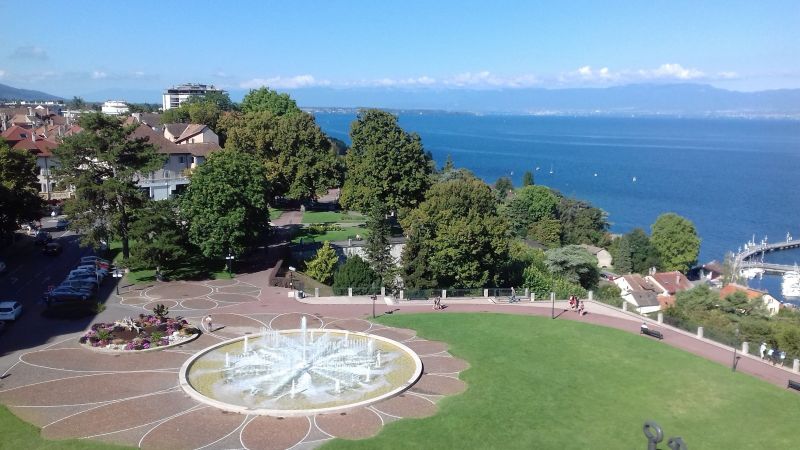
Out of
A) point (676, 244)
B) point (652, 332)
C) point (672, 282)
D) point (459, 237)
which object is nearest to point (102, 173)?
point (459, 237)

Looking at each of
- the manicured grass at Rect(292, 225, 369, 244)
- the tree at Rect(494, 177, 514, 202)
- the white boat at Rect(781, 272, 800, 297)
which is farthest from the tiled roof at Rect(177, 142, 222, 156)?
the white boat at Rect(781, 272, 800, 297)

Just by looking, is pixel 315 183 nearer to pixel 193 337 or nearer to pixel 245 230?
pixel 245 230

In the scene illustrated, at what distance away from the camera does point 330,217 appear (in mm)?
68938

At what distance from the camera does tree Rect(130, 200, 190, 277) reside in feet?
148

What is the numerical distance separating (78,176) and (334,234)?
76.3ft

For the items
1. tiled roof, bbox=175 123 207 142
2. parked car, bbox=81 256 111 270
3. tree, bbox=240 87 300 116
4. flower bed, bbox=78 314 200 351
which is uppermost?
tree, bbox=240 87 300 116

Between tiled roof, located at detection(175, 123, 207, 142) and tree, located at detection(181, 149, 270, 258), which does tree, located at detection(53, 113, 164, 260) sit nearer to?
tree, located at detection(181, 149, 270, 258)

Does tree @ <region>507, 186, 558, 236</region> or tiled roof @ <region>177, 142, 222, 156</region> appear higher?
tiled roof @ <region>177, 142, 222, 156</region>

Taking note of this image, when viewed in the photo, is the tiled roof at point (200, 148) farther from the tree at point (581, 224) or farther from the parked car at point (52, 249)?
the tree at point (581, 224)

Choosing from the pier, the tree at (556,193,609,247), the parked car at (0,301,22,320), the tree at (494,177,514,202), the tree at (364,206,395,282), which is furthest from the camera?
the tree at (494,177,514,202)

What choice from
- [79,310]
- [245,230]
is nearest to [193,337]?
[79,310]

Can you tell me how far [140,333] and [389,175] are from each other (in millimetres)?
31905

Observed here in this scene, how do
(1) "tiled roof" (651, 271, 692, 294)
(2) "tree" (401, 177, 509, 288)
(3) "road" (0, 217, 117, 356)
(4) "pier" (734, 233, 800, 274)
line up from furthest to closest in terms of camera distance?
1. (4) "pier" (734, 233, 800, 274)
2. (1) "tiled roof" (651, 271, 692, 294)
3. (2) "tree" (401, 177, 509, 288)
4. (3) "road" (0, 217, 117, 356)

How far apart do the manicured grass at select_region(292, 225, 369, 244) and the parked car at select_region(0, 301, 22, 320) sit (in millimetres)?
24613
